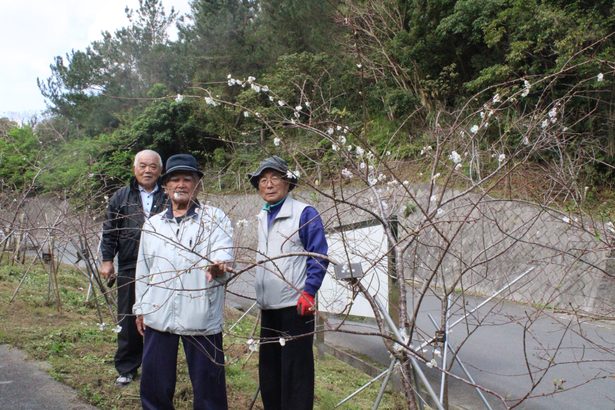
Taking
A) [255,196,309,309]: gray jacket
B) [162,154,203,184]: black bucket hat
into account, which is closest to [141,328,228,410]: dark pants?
[255,196,309,309]: gray jacket

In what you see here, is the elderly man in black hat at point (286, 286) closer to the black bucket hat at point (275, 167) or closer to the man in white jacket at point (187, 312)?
the black bucket hat at point (275, 167)

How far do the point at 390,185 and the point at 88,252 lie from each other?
3422 millimetres

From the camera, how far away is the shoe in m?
4.24

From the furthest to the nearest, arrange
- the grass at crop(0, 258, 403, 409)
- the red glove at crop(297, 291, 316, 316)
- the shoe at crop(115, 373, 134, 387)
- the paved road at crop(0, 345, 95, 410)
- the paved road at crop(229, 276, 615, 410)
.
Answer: the paved road at crop(229, 276, 615, 410)
the shoe at crop(115, 373, 134, 387)
the grass at crop(0, 258, 403, 409)
the paved road at crop(0, 345, 95, 410)
the red glove at crop(297, 291, 316, 316)

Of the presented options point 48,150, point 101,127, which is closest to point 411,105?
point 48,150

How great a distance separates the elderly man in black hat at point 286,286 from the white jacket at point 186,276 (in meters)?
0.28

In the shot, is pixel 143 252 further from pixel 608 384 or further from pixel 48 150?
pixel 48 150

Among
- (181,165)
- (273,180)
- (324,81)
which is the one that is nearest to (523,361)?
(273,180)

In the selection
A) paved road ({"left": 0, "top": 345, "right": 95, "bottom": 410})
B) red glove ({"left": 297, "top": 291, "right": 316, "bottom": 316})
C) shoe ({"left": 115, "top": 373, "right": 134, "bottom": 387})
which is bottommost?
paved road ({"left": 0, "top": 345, "right": 95, "bottom": 410})

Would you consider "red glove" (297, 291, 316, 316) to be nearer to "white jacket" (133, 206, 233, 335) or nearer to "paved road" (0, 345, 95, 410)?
"white jacket" (133, 206, 233, 335)

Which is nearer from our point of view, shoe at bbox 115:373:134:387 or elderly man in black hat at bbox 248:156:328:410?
elderly man in black hat at bbox 248:156:328:410

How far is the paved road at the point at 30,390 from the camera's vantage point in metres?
3.90

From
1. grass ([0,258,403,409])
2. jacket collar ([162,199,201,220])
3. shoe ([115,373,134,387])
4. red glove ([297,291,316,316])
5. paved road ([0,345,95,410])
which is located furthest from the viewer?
shoe ([115,373,134,387])

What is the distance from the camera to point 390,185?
4574 mm
